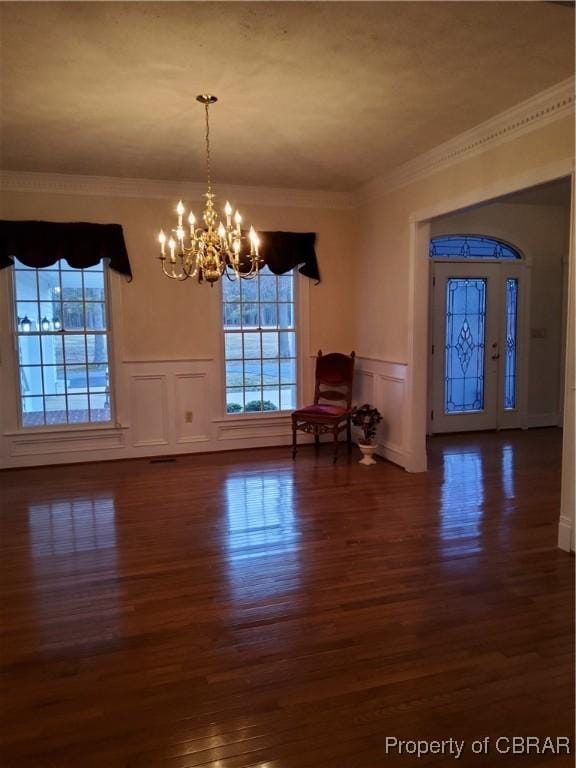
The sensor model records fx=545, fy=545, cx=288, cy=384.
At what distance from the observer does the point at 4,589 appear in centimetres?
289

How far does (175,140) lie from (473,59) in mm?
2207

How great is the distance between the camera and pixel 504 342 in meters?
6.88

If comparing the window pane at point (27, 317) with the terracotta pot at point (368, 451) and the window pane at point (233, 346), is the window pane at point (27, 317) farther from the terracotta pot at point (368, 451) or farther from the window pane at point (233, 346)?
the terracotta pot at point (368, 451)

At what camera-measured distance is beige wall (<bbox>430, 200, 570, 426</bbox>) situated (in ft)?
22.0

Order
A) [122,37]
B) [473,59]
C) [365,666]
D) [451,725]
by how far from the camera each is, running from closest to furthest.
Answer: [451,725] < [365,666] < [122,37] < [473,59]

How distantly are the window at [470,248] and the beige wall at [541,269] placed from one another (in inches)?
4.3

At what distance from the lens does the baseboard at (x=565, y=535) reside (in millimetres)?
3248

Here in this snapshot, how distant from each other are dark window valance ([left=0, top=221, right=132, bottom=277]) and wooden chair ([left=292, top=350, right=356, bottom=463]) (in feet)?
7.25

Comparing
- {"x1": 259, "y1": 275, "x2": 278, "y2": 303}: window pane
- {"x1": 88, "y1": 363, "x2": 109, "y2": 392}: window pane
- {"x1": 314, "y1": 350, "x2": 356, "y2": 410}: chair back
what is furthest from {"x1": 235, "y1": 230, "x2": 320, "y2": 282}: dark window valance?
{"x1": 88, "y1": 363, "x2": 109, "y2": 392}: window pane

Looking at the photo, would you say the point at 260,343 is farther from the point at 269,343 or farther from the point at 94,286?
the point at 94,286

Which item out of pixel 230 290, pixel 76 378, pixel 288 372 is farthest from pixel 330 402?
pixel 76 378

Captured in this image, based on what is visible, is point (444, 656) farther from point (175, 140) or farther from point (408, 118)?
point (175, 140)

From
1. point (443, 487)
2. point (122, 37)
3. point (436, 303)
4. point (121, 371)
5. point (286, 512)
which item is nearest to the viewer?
point (122, 37)

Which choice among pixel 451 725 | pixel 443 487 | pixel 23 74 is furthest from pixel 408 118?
pixel 451 725
